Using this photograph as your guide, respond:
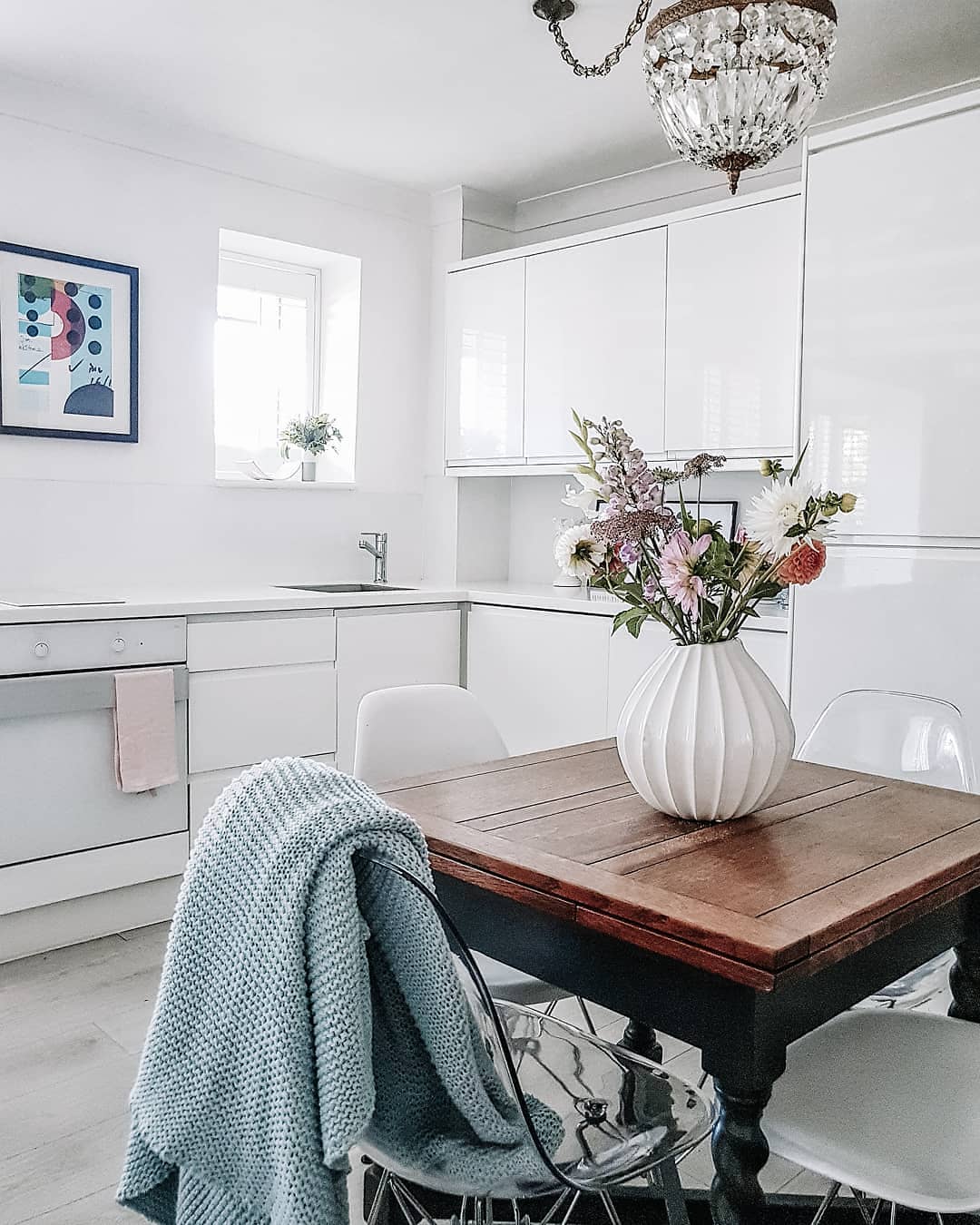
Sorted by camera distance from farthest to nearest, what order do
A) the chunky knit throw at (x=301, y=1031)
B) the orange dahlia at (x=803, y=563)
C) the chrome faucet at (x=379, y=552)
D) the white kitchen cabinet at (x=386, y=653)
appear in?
the chrome faucet at (x=379, y=552) < the white kitchen cabinet at (x=386, y=653) < the orange dahlia at (x=803, y=563) < the chunky knit throw at (x=301, y=1031)

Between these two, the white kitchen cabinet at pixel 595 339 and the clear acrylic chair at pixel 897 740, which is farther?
the white kitchen cabinet at pixel 595 339

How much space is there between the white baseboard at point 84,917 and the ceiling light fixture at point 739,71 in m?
2.57

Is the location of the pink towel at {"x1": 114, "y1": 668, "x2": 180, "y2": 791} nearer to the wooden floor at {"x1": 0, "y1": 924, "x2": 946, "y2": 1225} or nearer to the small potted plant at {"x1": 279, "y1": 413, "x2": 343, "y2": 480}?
the wooden floor at {"x1": 0, "y1": 924, "x2": 946, "y2": 1225}

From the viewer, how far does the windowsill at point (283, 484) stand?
4.12 m

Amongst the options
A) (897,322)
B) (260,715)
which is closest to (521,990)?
(260,715)

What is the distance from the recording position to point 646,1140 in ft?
4.42

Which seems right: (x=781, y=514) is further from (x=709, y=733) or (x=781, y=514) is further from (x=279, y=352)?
(x=279, y=352)

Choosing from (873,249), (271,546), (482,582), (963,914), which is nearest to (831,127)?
(873,249)

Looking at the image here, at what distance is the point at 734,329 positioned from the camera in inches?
140

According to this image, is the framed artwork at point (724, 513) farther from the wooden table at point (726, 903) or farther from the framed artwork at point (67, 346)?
the wooden table at point (726, 903)

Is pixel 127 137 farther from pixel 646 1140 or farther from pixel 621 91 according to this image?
pixel 646 1140

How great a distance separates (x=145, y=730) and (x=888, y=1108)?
2304 mm

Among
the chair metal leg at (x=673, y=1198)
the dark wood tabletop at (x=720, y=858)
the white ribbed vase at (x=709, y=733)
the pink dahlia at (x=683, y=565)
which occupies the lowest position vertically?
the chair metal leg at (x=673, y=1198)

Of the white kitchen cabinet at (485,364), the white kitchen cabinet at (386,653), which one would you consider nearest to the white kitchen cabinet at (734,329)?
the white kitchen cabinet at (485,364)
